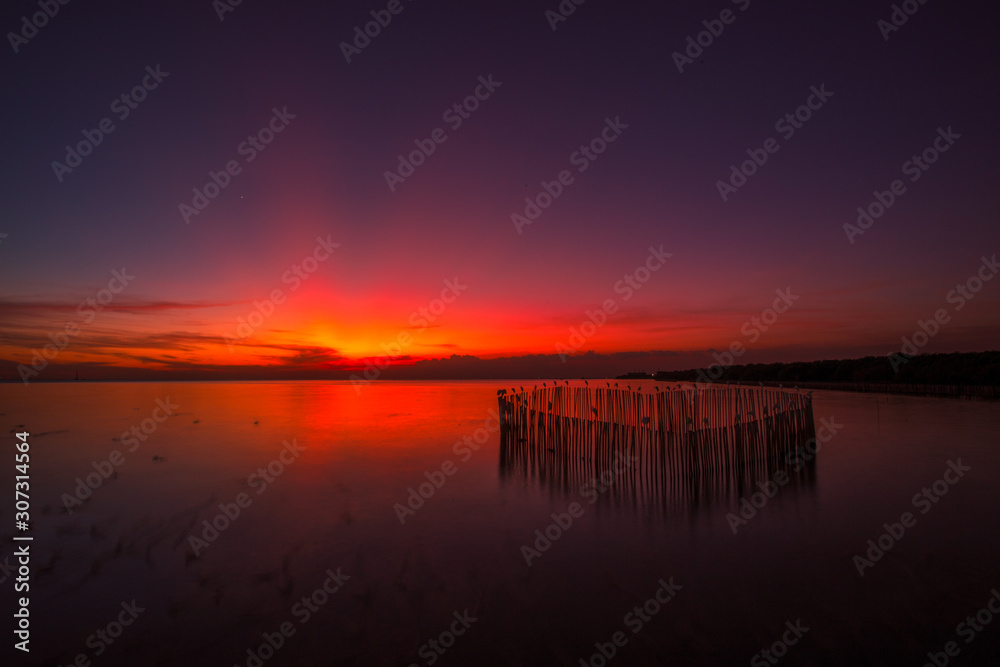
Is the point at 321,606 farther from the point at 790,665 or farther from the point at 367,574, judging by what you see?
the point at 790,665

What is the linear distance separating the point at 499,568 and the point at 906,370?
36.7m

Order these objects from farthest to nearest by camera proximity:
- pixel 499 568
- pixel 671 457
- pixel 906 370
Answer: pixel 906 370 < pixel 671 457 < pixel 499 568

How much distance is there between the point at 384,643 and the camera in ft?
10.8

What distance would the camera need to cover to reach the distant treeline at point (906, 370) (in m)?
24.8

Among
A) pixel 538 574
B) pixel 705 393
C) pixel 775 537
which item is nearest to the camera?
pixel 538 574

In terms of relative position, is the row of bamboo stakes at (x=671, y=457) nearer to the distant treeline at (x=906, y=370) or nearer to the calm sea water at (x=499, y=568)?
the calm sea water at (x=499, y=568)

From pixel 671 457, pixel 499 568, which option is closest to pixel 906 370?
pixel 671 457

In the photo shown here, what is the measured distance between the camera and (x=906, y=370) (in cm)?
3109

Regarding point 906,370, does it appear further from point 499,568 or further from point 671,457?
point 499,568

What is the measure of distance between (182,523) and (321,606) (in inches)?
121

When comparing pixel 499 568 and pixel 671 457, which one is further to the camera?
pixel 671 457

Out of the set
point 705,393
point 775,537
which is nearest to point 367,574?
point 775,537

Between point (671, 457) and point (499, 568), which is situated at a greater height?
point (671, 457)

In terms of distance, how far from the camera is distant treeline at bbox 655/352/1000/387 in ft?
81.5
